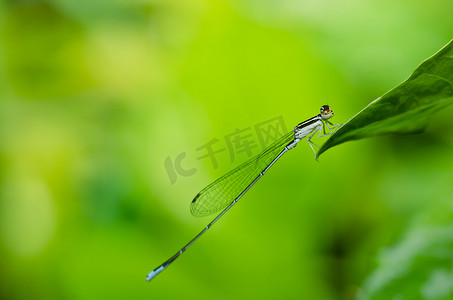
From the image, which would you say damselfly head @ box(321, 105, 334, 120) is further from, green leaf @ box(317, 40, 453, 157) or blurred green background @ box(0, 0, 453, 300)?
green leaf @ box(317, 40, 453, 157)

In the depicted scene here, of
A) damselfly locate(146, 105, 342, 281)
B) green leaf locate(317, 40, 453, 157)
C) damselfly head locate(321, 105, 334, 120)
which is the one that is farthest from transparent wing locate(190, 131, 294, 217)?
green leaf locate(317, 40, 453, 157)

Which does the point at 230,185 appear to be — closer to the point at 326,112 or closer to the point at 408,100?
the point at 326,112

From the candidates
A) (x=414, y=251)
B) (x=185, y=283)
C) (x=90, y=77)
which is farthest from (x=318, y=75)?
(x=90, y=77)

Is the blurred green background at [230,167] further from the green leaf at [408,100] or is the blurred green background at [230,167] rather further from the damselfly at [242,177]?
the green leaf at [408,100]

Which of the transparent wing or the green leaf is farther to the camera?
the transparent wing

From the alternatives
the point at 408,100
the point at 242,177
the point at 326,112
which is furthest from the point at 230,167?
the point at 408,100
